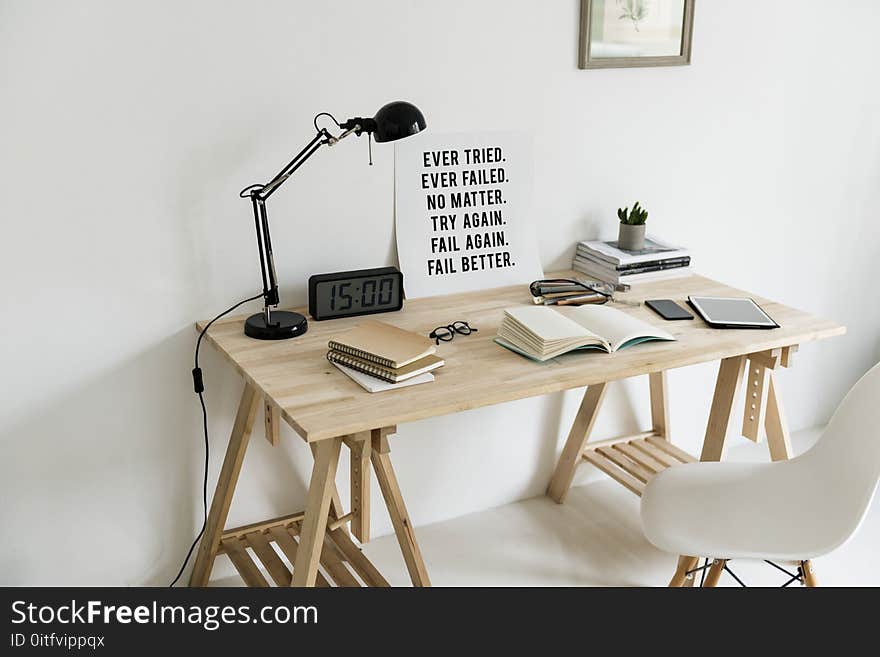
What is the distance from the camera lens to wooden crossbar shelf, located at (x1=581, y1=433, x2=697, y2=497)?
8.87 ft

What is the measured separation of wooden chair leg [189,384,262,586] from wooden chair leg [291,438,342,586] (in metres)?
0.39

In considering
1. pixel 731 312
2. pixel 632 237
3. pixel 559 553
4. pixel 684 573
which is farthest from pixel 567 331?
pixel 559 553

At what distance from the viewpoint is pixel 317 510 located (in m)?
1.84

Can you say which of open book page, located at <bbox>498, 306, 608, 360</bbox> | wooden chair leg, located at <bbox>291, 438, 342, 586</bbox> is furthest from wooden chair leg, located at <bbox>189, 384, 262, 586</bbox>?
open book page, located at <bbox>498, 306, 608, 360</bbox>

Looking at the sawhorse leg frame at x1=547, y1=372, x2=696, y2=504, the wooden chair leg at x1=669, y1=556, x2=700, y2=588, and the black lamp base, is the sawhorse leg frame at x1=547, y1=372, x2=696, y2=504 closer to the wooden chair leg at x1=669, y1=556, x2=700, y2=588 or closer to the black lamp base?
the wooden chair leg at x1=669, y1=556, x2=700, y2=588

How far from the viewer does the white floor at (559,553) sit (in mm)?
2473

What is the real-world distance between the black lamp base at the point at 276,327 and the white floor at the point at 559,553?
0.75 metres

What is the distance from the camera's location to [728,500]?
2041 millimetres

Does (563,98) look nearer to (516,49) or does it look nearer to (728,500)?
(516,49)

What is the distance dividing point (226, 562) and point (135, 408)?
20.7 inches

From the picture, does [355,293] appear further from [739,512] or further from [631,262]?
[739,512]

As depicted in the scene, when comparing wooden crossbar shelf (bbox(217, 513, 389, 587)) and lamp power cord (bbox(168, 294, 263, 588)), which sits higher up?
lamp power cord (bbox(168, 294, 263, 588))

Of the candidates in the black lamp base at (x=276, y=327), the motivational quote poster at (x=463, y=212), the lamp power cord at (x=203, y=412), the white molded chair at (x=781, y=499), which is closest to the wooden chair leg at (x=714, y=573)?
the white molded chair at (x=781, y=499)

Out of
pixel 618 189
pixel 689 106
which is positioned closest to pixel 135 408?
pixel 618 189
